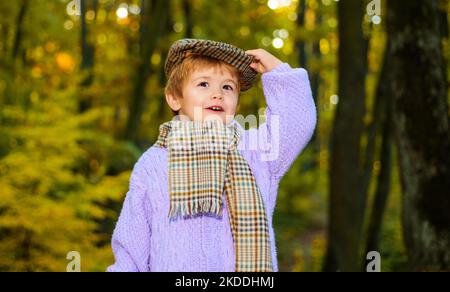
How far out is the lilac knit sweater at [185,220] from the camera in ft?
7.75

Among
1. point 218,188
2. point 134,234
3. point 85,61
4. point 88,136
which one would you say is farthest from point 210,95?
point 85,61

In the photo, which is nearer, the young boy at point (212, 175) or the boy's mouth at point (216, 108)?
the young boy at point (212, 175)

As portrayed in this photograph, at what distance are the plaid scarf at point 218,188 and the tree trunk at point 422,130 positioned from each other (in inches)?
131

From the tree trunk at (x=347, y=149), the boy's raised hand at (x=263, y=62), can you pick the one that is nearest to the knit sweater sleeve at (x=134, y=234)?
the boy's raised hand at (x=263, y=62)

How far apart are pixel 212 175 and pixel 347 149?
5.62 meters

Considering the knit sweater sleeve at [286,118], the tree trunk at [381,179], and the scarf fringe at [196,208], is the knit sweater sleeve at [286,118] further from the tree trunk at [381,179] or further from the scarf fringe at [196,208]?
the tree trunk at [381,179]

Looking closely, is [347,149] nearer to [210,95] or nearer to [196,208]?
[210,95]

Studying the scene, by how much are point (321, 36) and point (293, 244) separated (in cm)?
629

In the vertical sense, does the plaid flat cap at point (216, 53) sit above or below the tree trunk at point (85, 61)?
below

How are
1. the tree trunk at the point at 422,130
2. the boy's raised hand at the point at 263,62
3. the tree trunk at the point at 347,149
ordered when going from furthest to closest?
the tree trunk at the point at 347,149 < the tree trunk at the point at 422,130 < the boy's raised hand at the point at 263,62

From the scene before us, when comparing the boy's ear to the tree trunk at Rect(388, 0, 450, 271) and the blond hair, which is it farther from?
the tree trunk at Rect(388, 0, 450, 271)

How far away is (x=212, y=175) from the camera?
2.33 metres

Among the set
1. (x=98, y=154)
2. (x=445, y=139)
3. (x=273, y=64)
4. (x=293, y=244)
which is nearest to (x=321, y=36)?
(x=98, y=154)

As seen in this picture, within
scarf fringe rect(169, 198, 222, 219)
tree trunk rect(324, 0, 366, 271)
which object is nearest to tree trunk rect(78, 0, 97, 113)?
tree trunk rect(324, 0, 366, 271)
